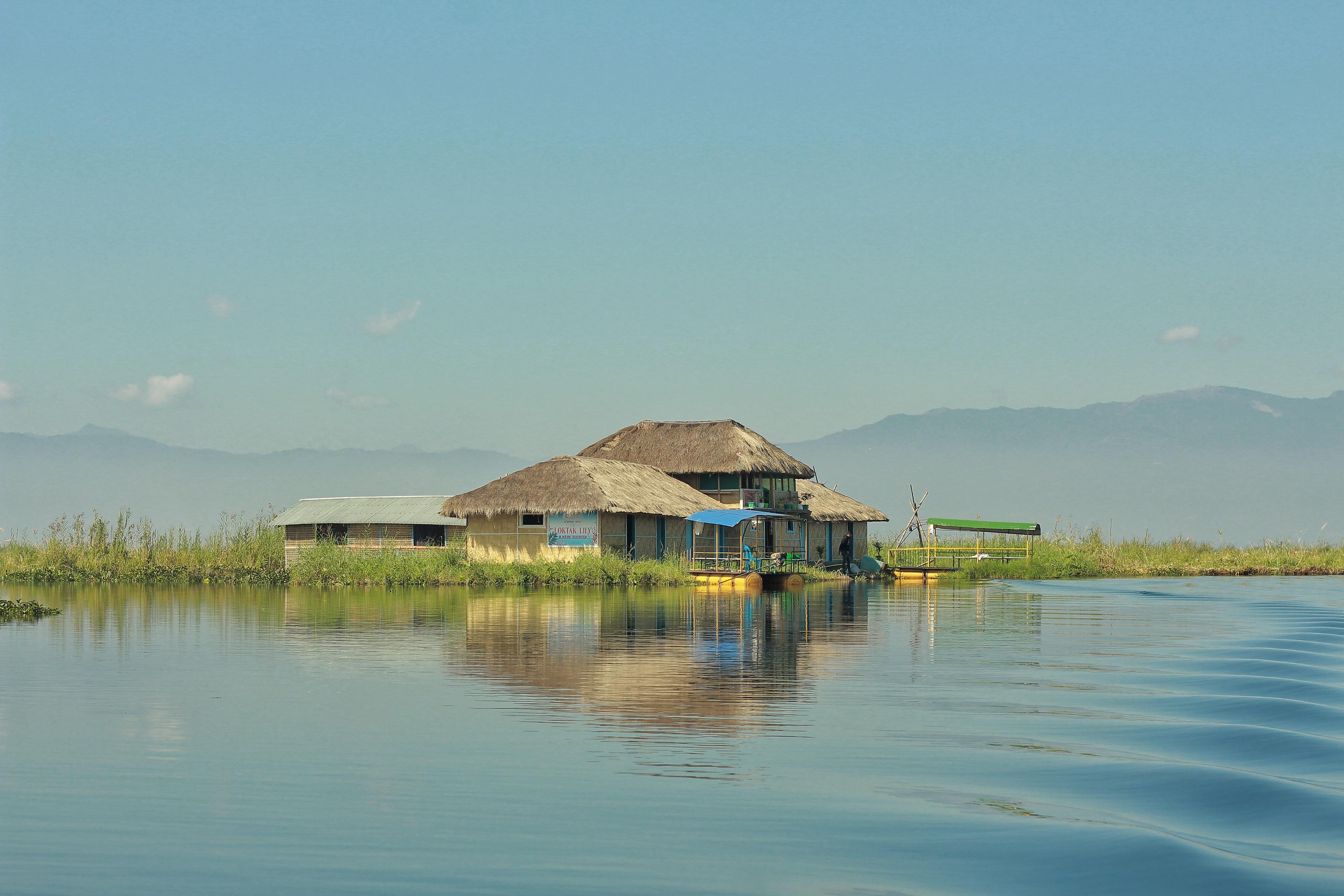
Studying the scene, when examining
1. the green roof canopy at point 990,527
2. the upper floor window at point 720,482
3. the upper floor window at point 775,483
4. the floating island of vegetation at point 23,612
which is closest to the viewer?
the floating island of vegetation at point 23,612

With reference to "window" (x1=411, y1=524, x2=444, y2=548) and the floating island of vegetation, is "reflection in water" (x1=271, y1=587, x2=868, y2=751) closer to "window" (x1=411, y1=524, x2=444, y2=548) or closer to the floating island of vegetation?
the floating island of vegetation

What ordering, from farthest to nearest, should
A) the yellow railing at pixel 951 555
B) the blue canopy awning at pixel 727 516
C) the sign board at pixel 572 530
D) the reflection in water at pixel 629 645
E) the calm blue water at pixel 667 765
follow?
the yellow railing at pixel 951 555 → the sign board at pixel 572 530 → the blue canopy awning at pixel 727 516 → the reflection in water at pixel 629 645 → the calm blue water at pixel 667 765

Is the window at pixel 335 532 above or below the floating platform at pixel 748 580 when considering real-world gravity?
above

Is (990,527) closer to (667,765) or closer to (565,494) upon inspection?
(565,494)

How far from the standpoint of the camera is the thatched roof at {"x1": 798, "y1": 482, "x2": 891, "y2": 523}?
5288cm

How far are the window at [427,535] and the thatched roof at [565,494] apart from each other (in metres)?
8.95

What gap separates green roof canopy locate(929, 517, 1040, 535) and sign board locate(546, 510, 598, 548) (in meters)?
14.3

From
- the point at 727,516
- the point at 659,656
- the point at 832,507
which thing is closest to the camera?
the point at 659,656

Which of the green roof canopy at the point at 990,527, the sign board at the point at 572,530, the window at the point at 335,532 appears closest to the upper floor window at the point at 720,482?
the green roof canopy at the point at 990,527

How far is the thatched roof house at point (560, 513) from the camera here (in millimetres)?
41000

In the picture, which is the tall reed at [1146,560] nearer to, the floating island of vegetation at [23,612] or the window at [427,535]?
the window at [427,535]

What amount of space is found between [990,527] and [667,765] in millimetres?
39023

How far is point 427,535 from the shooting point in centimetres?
5303

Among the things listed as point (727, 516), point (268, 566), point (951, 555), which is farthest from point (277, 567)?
point (951, 555)
